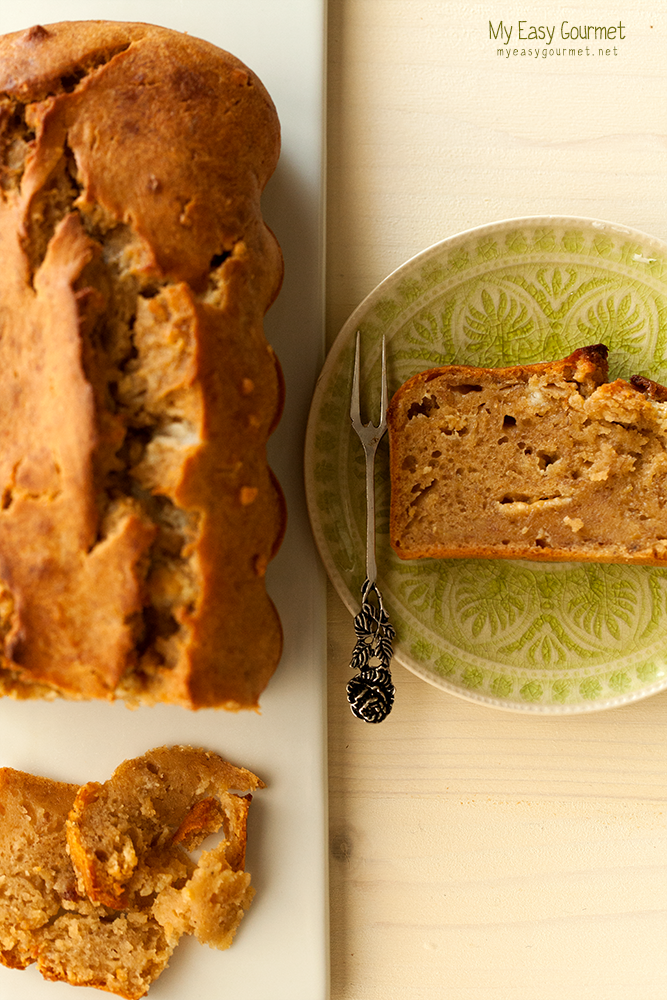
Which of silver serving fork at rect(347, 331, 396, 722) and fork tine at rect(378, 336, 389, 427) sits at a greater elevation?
fork tine at rect(378, 336, 389, 427)

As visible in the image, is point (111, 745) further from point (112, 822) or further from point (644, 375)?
point (644, 375)

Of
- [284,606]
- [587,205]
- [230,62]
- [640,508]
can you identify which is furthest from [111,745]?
[587,205]

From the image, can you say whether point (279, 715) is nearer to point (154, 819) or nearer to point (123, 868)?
point (154, 819)

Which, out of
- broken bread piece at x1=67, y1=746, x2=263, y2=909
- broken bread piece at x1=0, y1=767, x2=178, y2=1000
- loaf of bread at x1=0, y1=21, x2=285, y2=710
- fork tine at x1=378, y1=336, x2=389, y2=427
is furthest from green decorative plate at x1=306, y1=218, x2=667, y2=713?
broken bread piece at x1=0, y1=767, x2=178, y2=1000

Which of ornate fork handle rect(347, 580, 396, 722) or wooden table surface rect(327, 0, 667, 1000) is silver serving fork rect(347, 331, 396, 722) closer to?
ornate fork handle rect(347, 580, 396, 722)

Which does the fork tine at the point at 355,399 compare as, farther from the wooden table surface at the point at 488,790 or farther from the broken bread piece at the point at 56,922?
the broken bread piece at the point at 56,922

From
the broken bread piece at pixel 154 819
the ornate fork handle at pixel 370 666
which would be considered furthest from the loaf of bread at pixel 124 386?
the broken bread piece at pixel 154 819

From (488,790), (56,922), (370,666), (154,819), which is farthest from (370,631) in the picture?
(56,922)
